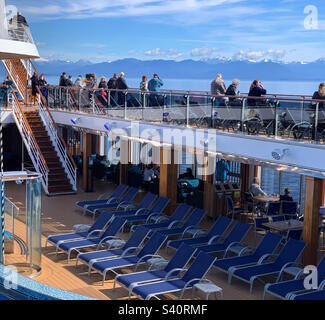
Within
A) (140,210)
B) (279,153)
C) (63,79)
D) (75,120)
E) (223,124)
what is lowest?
(140,210)

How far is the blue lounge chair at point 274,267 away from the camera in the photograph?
32.1 feet

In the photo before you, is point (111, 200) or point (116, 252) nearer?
point (116, 252)

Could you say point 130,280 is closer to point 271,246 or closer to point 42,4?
point 271,246

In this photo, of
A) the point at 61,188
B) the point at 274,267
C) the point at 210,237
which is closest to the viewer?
the point at 274,267

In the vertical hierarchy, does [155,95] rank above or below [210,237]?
above

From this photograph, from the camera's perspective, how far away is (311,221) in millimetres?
10734

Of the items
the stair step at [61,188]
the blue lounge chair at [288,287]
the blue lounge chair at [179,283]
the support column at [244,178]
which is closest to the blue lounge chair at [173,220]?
the blue lounge chair at [179,283]

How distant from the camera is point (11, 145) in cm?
2489

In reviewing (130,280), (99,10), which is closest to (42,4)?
(99,10)

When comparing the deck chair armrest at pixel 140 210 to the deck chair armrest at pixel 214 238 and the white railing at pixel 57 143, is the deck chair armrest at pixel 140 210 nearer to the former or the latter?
the deck chair armrest at pixel 214 238

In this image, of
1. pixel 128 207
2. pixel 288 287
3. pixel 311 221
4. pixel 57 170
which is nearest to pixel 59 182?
pixel 57 170

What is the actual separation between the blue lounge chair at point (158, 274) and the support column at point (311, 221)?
7.86 ft

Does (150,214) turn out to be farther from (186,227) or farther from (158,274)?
(158,274)

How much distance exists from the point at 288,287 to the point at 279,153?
2.73 meters
